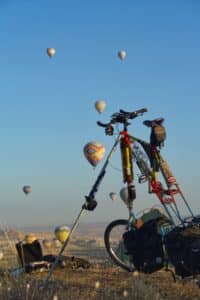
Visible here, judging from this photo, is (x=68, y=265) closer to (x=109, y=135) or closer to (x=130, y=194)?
(x=130, y=194)

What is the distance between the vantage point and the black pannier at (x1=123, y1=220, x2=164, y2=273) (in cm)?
856

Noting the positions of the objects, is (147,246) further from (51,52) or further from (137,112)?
(51,52)

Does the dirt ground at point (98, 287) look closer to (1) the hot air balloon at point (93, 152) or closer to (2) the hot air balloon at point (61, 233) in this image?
(2) the hot air balloon at point (61, 233)

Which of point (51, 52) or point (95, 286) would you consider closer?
point (95, 286)

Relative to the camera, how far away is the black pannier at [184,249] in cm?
799

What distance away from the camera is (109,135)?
962 centimetres

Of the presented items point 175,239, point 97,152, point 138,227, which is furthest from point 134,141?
point 97,152

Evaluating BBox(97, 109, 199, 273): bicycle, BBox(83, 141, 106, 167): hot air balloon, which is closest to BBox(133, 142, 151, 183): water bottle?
BBox(97, 109, 199, 273): bicycle

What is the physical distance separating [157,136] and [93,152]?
17738 mm

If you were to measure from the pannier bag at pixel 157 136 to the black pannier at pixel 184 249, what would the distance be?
4.79ft

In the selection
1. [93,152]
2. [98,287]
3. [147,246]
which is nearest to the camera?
[98,287]

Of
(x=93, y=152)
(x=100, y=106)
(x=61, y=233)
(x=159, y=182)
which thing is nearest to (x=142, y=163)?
(x=159, y=182)

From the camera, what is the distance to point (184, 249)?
26.7 feet

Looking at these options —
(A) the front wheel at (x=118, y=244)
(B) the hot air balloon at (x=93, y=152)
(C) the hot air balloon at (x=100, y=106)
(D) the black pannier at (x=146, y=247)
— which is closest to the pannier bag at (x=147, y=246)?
(D) the black pannier at (x=146, y=247)
